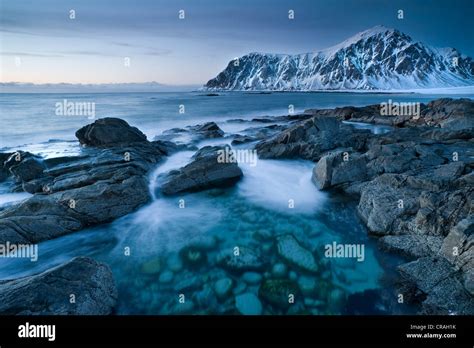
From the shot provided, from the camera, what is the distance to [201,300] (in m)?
5.08

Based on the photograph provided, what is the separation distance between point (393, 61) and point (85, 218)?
117m

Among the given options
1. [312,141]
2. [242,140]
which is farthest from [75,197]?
[242,140]

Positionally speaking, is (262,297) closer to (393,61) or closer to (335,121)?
(335,121)

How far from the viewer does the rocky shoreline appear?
462 centimetres

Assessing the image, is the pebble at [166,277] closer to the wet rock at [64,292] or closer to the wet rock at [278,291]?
the wet rock at [64,292]

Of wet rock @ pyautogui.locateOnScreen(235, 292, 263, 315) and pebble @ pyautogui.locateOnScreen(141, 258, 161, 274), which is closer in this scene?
wet rock @ pyautogui.locateOnScreen(235, 292, 263, 315)

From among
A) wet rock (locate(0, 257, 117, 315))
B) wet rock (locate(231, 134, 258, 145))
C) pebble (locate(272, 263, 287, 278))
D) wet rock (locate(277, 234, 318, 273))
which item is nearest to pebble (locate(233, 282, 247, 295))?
pebble (locate(272, 263, 287, 278))

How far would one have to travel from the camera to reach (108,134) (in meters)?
13.7

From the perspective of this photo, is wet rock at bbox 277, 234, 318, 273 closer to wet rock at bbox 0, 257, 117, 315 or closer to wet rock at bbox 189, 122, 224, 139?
wet rock at bbox 0, 257, 117, 315

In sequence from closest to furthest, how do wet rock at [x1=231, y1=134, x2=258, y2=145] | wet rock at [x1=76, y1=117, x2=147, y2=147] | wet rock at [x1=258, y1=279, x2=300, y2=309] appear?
wet rock at [x1=258, y1=279, x2=300, y2=309] < wet rock at [x1=76, y1=117, x2=147, y2=147] < wet rock at [x1=231, y1=134, x2=258, y2=145]

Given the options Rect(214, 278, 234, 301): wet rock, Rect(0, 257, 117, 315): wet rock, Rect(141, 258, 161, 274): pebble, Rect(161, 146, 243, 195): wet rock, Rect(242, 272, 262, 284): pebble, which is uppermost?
Rect(161, 146, 243, 195): wet rock

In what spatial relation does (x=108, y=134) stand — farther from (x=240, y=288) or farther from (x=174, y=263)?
(x=240, y=288)

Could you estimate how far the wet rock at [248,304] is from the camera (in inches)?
190

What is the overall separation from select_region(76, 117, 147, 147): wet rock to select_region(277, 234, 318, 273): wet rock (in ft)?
33.3
